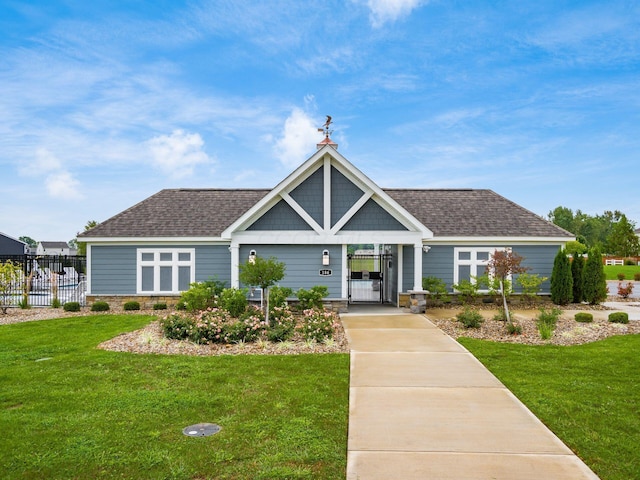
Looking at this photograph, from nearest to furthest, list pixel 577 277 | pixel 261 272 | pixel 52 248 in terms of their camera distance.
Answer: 1. pixel 261 272
2. pixel 577 277
3. pixel 52 248

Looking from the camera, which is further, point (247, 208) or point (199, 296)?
point (247, 208)

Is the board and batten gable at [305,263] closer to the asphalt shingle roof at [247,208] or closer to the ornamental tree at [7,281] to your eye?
the asphalt shingle roof at [247,208]

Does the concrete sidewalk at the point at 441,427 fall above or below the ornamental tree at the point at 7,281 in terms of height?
below

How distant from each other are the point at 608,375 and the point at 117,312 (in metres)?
15.0

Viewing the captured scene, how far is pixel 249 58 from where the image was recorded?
16.9 meters

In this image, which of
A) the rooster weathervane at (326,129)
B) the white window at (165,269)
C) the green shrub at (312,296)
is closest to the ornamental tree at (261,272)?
the green shrub at (312,296)

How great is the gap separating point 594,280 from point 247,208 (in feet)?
48.5

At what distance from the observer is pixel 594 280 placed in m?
17.6

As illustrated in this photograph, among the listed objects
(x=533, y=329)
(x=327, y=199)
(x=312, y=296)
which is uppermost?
(x=327, y=199)

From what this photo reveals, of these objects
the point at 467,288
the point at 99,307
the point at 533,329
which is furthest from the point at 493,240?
the point at 99,307

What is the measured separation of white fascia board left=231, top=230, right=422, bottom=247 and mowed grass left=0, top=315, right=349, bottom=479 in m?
6.49

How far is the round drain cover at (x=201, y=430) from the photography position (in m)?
5.20

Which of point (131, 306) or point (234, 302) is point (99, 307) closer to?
point (131, 306)

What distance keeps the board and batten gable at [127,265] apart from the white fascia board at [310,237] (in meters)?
1.98
